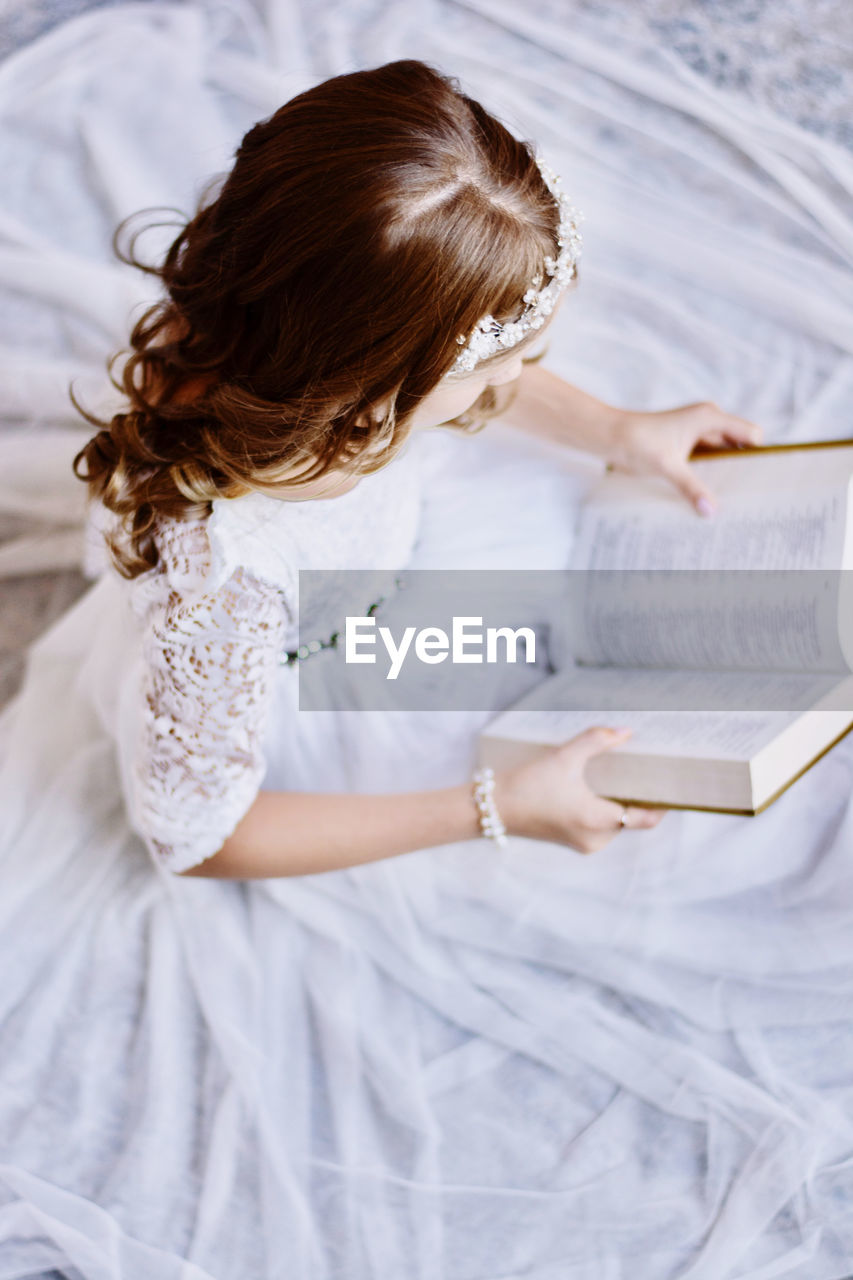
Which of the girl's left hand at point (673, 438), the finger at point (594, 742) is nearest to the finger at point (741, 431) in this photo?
the girl's left hand at point (673, 438)

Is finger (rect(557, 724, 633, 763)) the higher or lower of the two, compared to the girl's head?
lower

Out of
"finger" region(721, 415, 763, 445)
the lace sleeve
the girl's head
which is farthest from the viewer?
"finger" region(721, 415, 763, 445)

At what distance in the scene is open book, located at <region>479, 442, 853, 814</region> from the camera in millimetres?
722

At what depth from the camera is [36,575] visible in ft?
3.96

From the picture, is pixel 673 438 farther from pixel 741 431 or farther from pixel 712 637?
pixel 712 637

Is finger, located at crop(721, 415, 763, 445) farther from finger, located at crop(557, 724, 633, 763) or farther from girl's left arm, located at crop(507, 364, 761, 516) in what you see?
finger, located at crop(557, 724, 633, 763)

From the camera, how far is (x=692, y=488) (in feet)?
2.80

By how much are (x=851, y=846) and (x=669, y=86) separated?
957 mm

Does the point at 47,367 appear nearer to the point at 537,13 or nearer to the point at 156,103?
the point at 156,103

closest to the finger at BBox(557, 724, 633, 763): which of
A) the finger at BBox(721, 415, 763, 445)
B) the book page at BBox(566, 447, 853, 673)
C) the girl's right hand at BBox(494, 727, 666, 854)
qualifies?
the girl's right hand at BBox(494, 727, 666, 854)

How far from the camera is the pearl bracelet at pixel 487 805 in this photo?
79 cm

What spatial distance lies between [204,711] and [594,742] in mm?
288

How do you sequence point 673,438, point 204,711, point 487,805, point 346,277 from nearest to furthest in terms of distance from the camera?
point 346,277, point 204,711, point 487,805, point 673,438

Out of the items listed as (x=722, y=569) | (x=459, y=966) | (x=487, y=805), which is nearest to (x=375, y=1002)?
(x=459, y=966)
